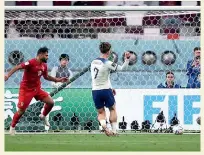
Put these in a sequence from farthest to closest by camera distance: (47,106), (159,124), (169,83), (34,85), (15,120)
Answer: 1. (169,83)
2. (159,124)
3. (47,106)
4. (34,85)
5. (15,120)

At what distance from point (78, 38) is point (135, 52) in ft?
3.80

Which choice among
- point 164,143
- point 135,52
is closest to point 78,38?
point 135,52

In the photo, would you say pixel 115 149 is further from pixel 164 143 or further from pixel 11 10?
pixel 11 10

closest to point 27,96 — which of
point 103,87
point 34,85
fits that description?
point 34,85

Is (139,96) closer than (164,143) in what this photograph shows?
No

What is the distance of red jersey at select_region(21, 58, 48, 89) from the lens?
1591cm

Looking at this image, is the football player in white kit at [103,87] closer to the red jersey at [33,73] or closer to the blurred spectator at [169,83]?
the red jersey at [33,73]

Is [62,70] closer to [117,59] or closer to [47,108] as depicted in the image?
[117,59]

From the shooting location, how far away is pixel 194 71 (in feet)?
57.7

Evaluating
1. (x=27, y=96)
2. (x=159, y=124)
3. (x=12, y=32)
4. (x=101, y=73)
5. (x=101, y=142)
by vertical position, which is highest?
(x=12, y=32)

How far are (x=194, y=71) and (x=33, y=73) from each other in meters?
3.25

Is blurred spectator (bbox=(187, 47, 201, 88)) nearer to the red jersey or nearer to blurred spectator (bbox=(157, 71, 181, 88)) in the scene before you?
blurred spectator (bbox=(157, 71, 181, 88))

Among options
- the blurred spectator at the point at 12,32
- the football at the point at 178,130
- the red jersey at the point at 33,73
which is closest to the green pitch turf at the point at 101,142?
the football at the point at 178,130

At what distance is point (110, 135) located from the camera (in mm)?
15258
